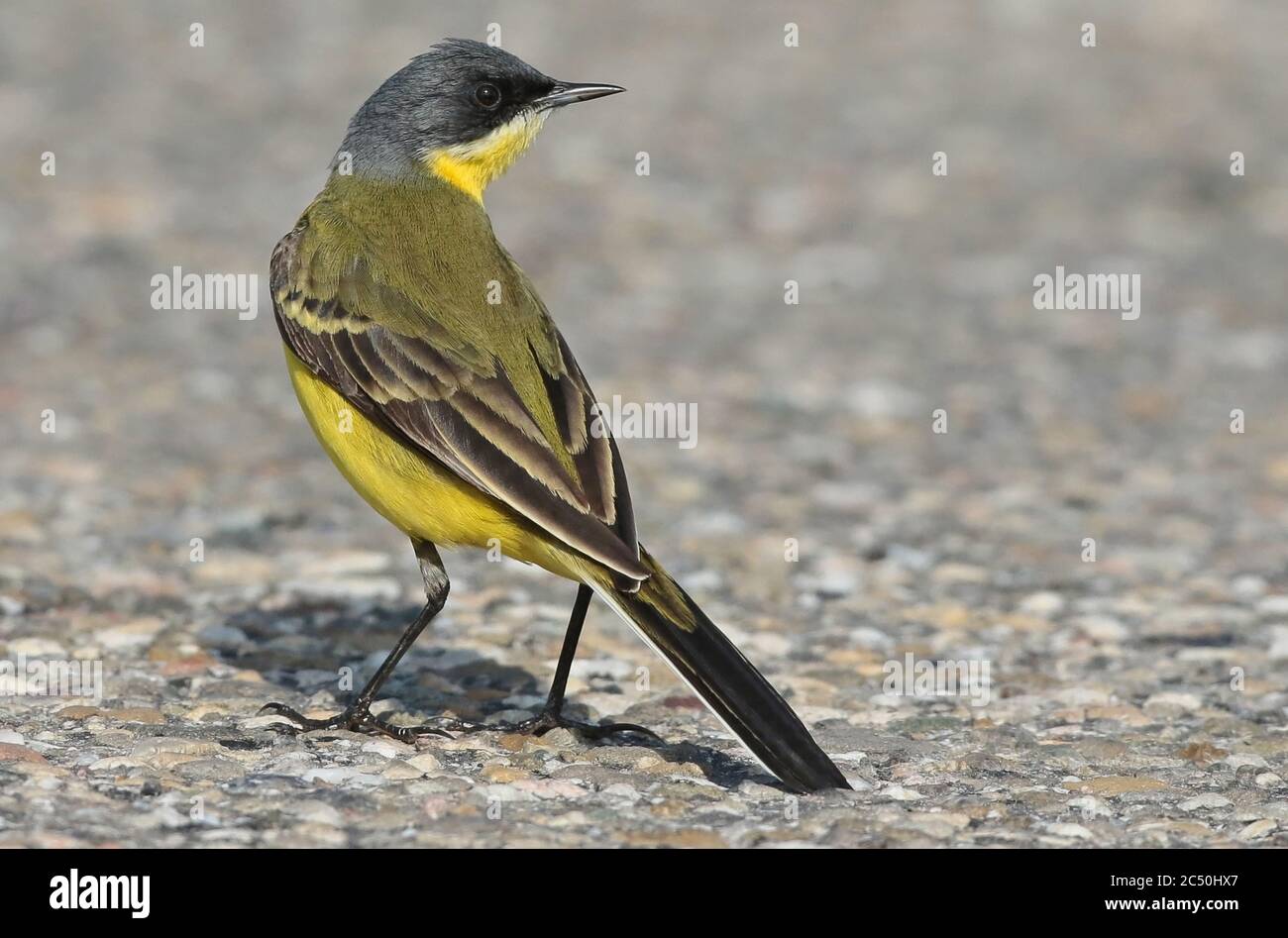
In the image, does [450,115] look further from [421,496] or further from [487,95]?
[421,496]

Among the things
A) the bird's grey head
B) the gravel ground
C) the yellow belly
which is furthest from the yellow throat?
the gravel ground

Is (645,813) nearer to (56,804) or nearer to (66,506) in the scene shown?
(56,804)

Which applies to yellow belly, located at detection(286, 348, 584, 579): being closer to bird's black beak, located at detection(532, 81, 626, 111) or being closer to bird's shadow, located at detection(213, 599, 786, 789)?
bird's shadow, located at detection(213, 599, 786, 789)

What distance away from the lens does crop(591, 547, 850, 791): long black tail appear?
5.58m

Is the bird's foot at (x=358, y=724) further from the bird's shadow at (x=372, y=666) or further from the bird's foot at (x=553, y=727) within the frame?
the bird's shadow at (x=372, y=666)

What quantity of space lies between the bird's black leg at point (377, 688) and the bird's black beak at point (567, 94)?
2.08m

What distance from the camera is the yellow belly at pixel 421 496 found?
614cm

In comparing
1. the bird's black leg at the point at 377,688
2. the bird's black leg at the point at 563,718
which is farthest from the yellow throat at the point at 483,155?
the bird's black leg at the point at 563,718

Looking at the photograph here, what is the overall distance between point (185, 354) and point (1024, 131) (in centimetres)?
899

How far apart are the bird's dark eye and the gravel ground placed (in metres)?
2.30

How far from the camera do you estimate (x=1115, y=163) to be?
55.1 ft

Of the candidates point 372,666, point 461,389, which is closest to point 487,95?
point 461,389

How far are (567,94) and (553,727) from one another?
9.03 ft

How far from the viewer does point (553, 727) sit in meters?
6.52
